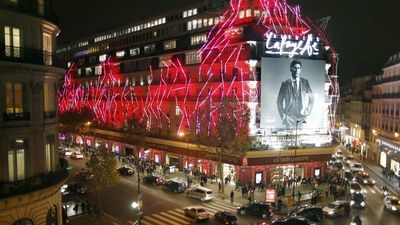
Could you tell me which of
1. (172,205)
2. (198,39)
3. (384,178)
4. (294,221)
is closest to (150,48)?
(198,39)

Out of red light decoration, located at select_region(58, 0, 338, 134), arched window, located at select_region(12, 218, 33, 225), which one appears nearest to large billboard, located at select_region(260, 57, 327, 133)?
red light decoration, located at select_region(58, 0, 338, 134)

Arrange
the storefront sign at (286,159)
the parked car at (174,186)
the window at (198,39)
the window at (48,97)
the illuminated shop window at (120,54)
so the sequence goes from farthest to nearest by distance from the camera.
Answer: the illuminated shop window at (120,54), the window at (198,39), the storefront sign at (286,159), the parked car at (174,186), the window at (48,97)

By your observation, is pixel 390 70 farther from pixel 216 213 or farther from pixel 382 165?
pixel 216 213

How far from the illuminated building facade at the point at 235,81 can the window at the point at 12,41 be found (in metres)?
28.1

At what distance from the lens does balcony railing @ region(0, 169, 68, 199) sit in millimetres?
21984

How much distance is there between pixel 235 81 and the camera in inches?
2046

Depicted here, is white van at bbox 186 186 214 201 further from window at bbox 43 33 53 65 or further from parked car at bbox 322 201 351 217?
window at bbox 43 33 53 65

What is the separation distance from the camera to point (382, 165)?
228ft

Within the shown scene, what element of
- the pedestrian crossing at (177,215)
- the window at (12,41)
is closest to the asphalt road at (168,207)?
the pedestrian crossing at (177,215)

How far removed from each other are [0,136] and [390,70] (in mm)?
63644

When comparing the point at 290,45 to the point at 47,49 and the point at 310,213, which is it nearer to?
the point at 310,213

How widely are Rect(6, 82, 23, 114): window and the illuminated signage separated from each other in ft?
113

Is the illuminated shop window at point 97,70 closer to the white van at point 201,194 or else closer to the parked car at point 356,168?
the white van at point 201,194

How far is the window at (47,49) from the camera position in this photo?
25548 mm
